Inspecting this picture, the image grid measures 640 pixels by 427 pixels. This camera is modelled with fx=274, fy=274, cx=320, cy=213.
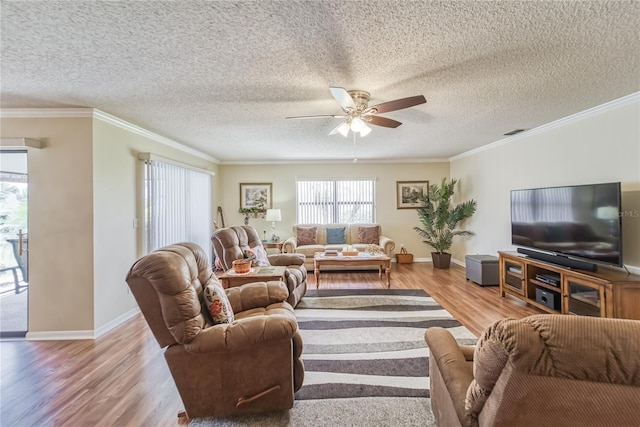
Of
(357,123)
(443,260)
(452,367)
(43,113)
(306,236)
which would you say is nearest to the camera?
(452,367)

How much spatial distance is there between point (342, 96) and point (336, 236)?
4.13m

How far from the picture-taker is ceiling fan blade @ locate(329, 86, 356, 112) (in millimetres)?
1990

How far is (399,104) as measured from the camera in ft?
7.38

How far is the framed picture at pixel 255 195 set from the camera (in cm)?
643

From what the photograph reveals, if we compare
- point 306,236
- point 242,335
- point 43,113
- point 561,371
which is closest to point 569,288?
point 561,371

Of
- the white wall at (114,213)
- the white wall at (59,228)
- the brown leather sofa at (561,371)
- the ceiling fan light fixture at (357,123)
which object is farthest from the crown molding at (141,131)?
the brown leather sofa at (561,371)

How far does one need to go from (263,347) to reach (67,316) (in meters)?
2.60

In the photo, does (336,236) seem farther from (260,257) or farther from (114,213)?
(114,213)

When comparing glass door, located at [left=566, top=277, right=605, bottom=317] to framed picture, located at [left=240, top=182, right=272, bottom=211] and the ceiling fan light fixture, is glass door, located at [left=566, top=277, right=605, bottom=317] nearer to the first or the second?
the ceiling fan light fixture

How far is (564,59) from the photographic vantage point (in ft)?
6.47

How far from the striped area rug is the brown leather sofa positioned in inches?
49.8

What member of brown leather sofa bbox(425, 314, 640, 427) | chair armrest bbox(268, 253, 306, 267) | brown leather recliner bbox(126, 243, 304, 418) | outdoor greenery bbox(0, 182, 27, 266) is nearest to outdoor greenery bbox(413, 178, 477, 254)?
chair armrest bbox(268, 253, 306, 267)

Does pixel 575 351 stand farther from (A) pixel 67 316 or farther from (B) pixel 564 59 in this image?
(A) pixel 67 316

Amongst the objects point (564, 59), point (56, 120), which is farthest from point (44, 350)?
point (564, 59)
